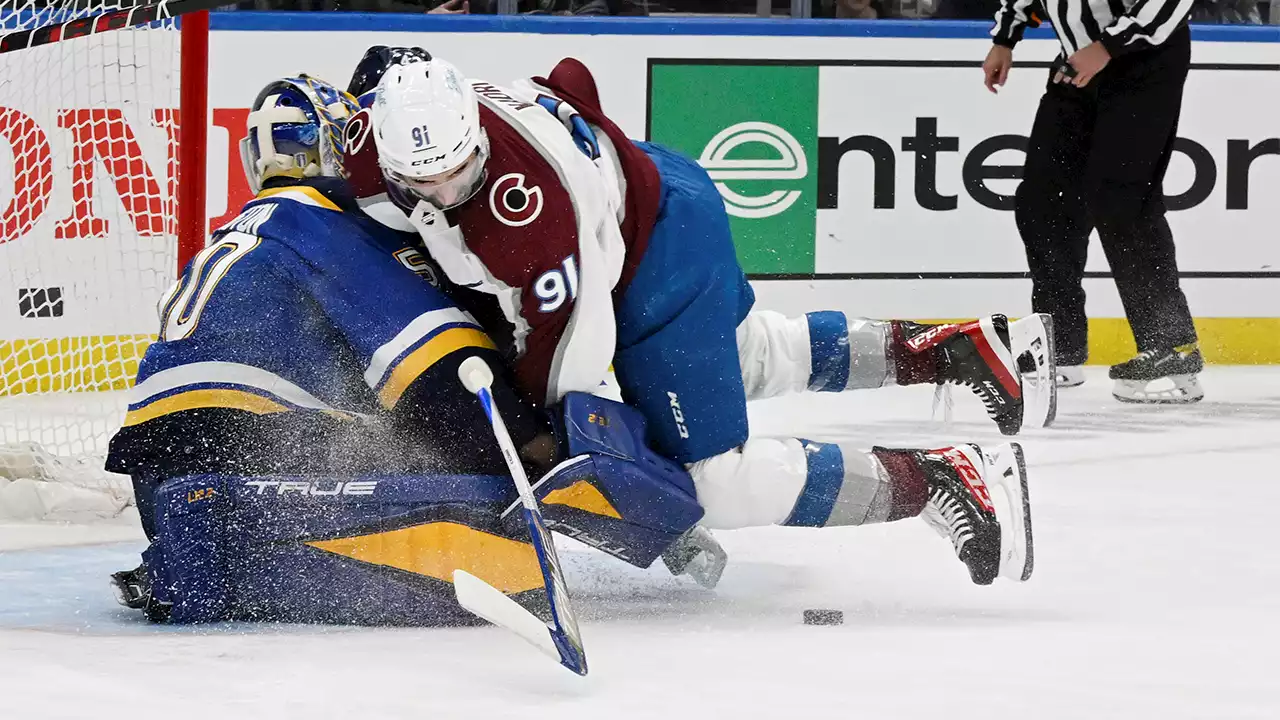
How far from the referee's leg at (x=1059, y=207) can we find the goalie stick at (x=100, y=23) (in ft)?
7.17

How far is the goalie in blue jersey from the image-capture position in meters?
2.21

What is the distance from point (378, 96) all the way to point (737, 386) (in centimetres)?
60

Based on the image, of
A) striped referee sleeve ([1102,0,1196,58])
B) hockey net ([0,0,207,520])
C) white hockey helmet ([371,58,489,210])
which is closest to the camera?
white hockey helmet ([371,58,489,210])

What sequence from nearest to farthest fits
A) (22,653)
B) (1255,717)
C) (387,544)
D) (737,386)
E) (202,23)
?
(1255,717), (22,653), (387,544), (737,386), (202,23)

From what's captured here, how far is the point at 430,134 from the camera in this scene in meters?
2.11

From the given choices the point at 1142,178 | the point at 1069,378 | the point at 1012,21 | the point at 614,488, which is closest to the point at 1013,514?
the point at 614,488

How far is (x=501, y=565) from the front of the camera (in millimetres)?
2215

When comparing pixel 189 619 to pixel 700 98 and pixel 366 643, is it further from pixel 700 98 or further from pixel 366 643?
pixel 700 98

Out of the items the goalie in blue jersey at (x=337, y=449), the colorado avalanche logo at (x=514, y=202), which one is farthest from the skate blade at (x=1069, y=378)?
the colorado avalanche logo at (x=514, y=202)

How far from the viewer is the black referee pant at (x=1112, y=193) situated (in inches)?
167

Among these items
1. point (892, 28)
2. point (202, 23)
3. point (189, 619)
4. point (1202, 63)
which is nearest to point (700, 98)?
point (892, 28)

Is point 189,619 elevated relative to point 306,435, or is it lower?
lower

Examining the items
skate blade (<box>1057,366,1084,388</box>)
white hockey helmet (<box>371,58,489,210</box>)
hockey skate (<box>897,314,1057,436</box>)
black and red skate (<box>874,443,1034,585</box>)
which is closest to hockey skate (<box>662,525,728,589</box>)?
black and red skate (<box>874,443,1034,585</box>)

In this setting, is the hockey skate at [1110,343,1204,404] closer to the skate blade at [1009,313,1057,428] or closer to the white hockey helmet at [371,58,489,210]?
the skate blade at [1009,313,1057,428]
